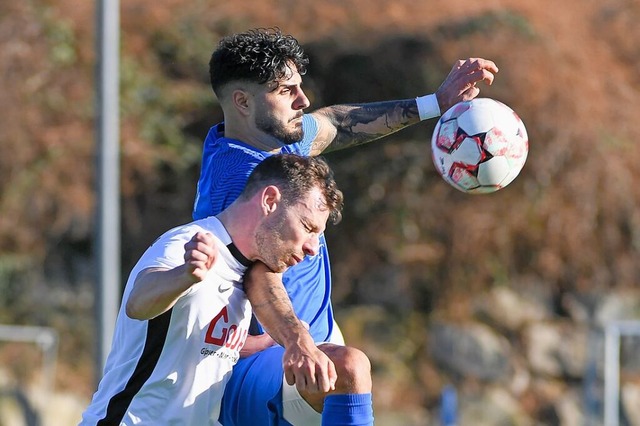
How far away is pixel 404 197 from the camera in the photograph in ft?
43.9

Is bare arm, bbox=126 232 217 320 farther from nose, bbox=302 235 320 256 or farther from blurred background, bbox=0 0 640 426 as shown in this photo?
blurred background, bbox=0 0 640 426

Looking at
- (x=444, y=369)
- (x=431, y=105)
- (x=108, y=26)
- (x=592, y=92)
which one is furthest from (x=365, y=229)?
(x=431, y=105)

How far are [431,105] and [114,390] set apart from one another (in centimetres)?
207

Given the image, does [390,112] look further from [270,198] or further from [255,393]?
[255,393]

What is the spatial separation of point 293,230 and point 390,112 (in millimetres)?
1511

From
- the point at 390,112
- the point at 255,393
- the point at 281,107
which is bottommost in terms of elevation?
the point at 255,393

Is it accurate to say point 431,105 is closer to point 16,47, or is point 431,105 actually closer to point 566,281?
point 566,281

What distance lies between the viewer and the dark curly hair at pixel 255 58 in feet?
16.6

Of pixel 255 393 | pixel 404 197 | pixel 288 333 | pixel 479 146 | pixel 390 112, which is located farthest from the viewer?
pixel 404 197

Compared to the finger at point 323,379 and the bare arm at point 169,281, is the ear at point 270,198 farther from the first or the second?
the finger at point 323,379

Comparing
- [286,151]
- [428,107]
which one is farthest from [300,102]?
[428,107]

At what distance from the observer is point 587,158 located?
13.1 meters

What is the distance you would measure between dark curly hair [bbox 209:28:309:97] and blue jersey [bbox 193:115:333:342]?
262mm

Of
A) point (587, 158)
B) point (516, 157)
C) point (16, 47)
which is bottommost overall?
point (516, 157)
